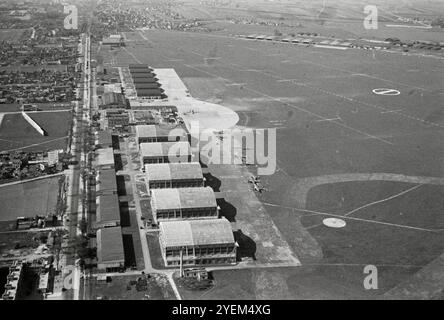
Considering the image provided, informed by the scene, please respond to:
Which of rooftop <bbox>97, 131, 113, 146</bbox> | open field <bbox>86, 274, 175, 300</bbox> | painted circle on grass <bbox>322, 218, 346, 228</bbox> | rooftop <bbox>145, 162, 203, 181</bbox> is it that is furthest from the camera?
rooftop <bbox>97, 131, 113, 146</bbox>

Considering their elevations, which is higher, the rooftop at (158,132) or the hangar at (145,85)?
the hangar at (145,85)

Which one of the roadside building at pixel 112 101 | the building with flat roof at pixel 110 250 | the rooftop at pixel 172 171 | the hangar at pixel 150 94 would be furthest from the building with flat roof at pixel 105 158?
the hangar at pixel 150 94

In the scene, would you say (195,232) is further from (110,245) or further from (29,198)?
(29,198)

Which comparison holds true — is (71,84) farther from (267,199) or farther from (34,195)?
(267,199)

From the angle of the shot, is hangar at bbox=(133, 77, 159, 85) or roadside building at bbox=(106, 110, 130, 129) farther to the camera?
hangar at bbox=(133, 77, 159, 85)

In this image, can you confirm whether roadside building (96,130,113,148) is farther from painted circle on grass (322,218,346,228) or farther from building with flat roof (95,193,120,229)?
painted circle on grass (322,218,346,228)

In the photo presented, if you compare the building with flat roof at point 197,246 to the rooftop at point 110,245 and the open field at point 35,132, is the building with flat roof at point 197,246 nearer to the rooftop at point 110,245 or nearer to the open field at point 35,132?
the rooftop at point 110,245

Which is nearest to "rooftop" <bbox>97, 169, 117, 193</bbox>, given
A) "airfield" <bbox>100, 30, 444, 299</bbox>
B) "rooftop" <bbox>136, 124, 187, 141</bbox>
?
"rooftop" <bbox>136, 124, 187, 141</bbox>
